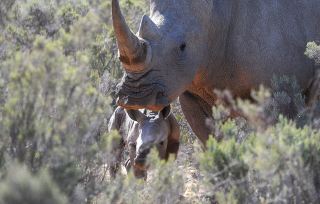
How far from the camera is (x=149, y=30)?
284 inches

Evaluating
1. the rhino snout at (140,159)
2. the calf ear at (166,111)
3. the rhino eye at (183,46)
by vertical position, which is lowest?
the rhino snout at (140,159)

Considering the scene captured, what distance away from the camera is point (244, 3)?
8.35 meters

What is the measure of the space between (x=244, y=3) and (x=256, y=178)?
9.32 feet

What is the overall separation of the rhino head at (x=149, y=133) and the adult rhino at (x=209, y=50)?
320mm

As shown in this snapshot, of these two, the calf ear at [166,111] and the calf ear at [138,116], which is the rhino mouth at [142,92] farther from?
the calf ear at [138,116]

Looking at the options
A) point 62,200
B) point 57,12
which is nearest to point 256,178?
point 62,200

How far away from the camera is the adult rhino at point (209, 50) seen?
23.6 feet

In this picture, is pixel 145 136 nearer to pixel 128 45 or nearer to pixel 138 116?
pixel 138 116

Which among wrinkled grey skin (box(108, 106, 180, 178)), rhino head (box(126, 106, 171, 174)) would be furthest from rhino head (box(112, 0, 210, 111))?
rhino head (box(126, 106, 171, 174))

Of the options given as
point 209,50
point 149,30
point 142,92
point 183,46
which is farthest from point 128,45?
point 209,50

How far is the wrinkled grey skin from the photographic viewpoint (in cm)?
859

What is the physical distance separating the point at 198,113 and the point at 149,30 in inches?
77.7

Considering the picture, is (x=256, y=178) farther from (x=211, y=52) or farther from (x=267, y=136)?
(x=211, y=52)

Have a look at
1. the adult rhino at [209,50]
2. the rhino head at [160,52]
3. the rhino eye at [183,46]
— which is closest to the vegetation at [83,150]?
the rhino head at [160,52]
